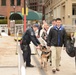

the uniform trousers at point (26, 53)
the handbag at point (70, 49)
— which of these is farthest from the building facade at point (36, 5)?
the handbag at point (70, 49)

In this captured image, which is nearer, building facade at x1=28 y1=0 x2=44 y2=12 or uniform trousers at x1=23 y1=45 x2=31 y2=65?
uniform trousers at x1=23 y1=45 x2=31 y2=65

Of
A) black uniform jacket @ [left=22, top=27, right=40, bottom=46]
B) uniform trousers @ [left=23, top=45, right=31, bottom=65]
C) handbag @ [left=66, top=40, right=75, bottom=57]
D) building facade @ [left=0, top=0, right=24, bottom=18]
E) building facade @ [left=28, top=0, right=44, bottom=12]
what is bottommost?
uniform trousers @ [left=23, top=45, right=31, bottom=65]

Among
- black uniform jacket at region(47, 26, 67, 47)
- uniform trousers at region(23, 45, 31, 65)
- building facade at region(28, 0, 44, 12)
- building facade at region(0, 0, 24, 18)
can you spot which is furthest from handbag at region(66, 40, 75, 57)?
building facade at region(28, 0, 44, 12)

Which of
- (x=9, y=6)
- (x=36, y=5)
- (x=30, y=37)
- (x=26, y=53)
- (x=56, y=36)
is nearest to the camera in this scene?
(x=56, y=36)

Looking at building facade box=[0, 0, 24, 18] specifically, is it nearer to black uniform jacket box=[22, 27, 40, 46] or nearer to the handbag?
black uniform jacket box=[22, 27, 40, 46]

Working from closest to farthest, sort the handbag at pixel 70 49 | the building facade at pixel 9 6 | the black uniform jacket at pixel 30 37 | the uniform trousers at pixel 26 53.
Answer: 1. the handbag at pixel 70 49
2. the black uniform jacket at pixel 30 37
3. the uniform trousers at pixel 26 53
4. the building facade at pixel 9 6

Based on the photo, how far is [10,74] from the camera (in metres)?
10.4

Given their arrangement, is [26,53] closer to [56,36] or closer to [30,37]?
[30,37]

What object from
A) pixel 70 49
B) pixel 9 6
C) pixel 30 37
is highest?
pixel 9 6

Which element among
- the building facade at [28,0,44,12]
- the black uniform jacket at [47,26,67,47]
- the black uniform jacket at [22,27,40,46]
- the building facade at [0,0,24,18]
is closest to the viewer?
the black uniform jacket at [47,26,67,47]

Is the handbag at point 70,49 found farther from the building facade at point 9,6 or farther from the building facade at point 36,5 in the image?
the building facade at point 36,5

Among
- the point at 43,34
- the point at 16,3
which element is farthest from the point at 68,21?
→ the point at 43,34

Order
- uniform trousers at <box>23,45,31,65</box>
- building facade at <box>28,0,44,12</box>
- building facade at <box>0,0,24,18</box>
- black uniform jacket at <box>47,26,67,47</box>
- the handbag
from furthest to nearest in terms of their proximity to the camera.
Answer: building facade at <box>28,0,44,12</box> → building facade at <box>0,0,24,18</box> → uniform trousers at <box>23,45,31,65</box> → black uniform jacket at <box>47,26,67,47</box> → the handbag

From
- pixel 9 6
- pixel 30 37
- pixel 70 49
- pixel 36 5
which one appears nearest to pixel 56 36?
pixel 70 49
